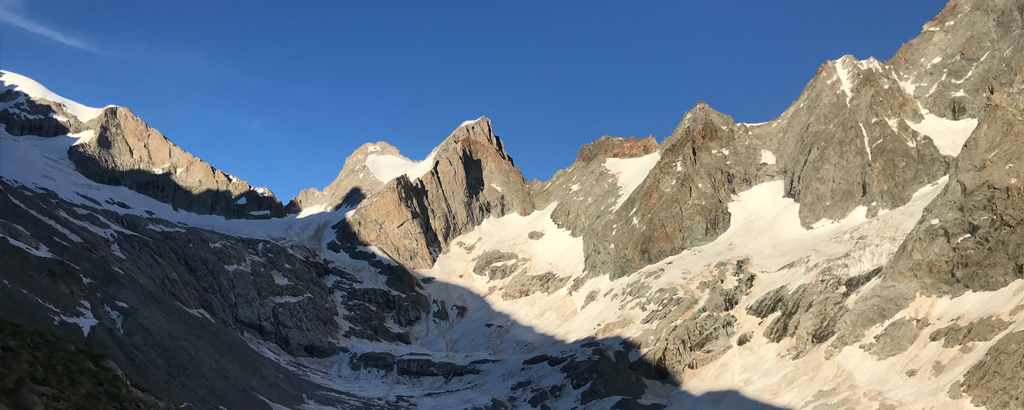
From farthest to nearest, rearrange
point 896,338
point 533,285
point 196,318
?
1. point 533,285
2. point 196,318
3. point 896,338

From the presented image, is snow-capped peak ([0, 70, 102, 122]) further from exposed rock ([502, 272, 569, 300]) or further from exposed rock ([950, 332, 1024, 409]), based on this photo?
exposed rock ([950, 332, 1024, 409])

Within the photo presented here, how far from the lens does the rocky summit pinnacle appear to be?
64.5 metres

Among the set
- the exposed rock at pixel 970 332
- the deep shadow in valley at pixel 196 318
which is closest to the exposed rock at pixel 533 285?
the deep shadow in valley at pixel 196 318

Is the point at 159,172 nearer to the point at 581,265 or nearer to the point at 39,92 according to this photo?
the point at 39,92

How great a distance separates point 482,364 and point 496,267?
143 ft

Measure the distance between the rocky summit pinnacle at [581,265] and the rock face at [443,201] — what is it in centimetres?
63

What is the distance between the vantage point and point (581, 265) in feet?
444

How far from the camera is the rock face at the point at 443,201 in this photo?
15338 centimetres

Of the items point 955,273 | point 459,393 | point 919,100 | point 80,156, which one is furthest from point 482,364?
point 80,156

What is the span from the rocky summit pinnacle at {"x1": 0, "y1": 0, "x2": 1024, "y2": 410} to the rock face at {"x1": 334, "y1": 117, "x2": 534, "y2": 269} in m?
0.63

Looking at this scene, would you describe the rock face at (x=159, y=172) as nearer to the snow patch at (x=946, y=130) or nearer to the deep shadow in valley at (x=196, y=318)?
the deep shadow in valley at (x=196, y=318)

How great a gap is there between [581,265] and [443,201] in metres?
45.0

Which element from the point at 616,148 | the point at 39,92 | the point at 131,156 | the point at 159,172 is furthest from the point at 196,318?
the point at 39,92

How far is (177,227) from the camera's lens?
128 m
